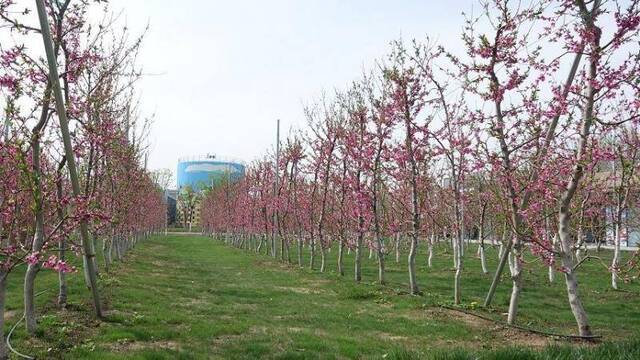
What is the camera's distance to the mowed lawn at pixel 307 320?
661cm

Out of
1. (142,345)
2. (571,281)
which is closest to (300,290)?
(142,345)

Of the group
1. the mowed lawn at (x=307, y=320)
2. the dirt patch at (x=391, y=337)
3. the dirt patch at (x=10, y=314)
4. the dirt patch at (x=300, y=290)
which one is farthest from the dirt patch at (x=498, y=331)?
the dirt patch at (x=10, y=314)

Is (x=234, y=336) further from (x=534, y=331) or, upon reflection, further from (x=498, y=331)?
(x=534, y=331)

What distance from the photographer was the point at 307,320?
934cm

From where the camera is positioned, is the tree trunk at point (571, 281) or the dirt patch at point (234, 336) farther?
the dirt patch at point (234, 336)

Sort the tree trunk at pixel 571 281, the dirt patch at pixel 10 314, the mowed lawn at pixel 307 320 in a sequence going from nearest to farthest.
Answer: the mowed lawn at pixel 307 320 < the tree trunk at pixel 571 281 < the dirt patch at pixel 10 314

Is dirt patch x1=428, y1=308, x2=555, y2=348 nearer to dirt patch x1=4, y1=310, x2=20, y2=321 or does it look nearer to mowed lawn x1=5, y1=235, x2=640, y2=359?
mowed lawn x1=5, y1=235, x2=640, y2=359

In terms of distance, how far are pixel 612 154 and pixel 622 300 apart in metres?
7.26

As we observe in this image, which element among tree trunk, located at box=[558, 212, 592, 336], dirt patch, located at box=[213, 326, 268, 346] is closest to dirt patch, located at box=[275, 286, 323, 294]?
dirt patch, located at box=[213, 326, 268, 346]

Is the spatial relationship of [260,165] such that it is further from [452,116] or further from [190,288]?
[452,116]

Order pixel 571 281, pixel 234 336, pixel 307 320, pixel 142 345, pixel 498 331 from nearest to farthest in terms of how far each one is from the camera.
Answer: pixel 142 345 < pixel 571 281 < pixel 234 336 < pixel 498 331 < pixel 307 320

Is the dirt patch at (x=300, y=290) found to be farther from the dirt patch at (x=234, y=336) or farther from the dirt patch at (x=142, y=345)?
the dirt patch at (x=142, y=345)

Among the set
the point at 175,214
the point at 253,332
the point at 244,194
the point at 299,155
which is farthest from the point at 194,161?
the point at 253,332

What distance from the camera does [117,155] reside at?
13195 mm
